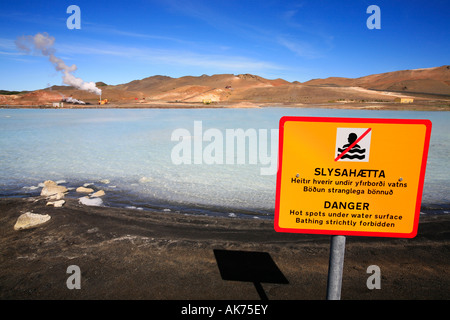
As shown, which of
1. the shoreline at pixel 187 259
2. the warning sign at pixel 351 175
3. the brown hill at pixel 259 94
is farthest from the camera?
the brown hill at pixel 259 94

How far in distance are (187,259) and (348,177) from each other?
8.79 ft

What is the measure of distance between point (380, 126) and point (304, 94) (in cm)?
9891

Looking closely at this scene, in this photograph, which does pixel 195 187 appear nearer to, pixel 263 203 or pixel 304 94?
pixel 263 203

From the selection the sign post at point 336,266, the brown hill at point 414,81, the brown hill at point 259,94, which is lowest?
the sign post at point 336,266

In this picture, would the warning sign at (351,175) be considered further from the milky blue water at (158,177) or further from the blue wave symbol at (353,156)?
the milky blue water at (158,177)

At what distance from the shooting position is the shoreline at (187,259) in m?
2.97

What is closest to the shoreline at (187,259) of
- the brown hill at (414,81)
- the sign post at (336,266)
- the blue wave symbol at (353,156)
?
the sign post at (336,266)

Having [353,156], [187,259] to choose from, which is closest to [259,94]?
[187,259]

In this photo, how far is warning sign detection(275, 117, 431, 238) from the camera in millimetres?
1547

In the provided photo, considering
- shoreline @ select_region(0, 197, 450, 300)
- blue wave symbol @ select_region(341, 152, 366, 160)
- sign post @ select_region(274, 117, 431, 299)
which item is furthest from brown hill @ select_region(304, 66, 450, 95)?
blue wave symbol @ select_region(341, 152, 366, 160)

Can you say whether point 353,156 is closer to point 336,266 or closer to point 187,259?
point 336,266
